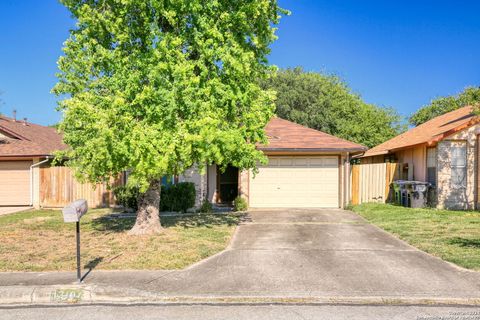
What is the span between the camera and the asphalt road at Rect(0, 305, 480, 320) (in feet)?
16.6

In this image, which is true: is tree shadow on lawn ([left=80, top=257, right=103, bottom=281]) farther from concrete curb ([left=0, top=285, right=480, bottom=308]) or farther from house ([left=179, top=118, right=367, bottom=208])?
house ([left=179, top=118, right=367, bottom=208])

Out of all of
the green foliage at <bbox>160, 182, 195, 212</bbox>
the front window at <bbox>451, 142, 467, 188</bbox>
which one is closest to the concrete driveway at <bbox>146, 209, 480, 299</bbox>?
the green foliage at <bbox>160, 182, 195, 212</bbox>

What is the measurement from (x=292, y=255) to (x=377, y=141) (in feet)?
92.9

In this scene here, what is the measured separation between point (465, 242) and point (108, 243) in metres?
9.02

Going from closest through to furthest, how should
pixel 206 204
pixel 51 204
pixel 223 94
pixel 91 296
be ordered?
1. pixel 91 296
2. pixel 223 94
3. pixel 206 204
4. pixel 51 204

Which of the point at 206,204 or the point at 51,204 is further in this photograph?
the point at 51,204

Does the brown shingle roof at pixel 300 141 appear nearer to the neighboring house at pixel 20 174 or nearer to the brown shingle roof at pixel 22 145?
the brown shingle roof at pixel 22 145

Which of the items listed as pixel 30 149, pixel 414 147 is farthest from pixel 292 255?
pixel 30 149

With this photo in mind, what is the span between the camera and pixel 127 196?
15375 mm

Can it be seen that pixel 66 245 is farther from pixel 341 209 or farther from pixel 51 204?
pixel 341 209

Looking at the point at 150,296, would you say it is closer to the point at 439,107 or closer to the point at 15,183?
the point at 15,183

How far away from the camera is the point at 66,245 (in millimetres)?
Answer: 9367

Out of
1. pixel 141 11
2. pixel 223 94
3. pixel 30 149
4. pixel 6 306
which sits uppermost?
pixel 141 11

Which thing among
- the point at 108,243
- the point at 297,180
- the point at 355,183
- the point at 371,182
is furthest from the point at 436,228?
the point at 108,243
